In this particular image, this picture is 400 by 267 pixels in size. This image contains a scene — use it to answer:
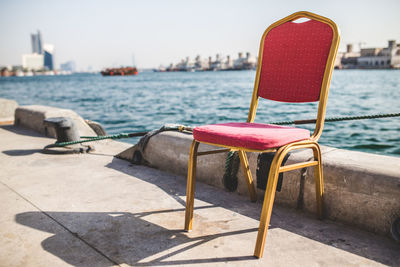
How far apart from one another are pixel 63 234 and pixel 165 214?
2.30 ft

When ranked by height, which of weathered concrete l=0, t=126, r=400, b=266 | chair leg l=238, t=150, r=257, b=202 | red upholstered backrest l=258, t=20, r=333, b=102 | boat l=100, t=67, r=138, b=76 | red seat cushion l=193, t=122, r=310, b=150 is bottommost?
weathered concrete l=0, t=126, r=400, b=266

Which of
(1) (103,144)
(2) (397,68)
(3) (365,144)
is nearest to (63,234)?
(1) (103,144)

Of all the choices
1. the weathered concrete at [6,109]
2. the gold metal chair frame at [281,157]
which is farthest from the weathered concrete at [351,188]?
the weathered concrete at [6,109]

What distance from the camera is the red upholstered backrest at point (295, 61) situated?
217 centimetres

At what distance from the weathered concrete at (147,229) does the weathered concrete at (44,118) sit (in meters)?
2.40

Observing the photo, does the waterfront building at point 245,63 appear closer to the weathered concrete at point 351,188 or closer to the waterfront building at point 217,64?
the waterfront building at point 217,64

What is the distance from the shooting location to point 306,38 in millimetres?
2246

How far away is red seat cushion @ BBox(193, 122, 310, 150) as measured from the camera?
1.70m

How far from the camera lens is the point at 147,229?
225 cm

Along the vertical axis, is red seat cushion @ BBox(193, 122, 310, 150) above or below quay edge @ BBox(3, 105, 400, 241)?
above

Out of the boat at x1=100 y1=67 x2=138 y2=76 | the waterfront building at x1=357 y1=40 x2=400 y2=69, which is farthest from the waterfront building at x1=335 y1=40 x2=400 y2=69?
the boat at x1=100 y1=67 x2=138 y2=76

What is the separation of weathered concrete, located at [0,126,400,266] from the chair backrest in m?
0.68

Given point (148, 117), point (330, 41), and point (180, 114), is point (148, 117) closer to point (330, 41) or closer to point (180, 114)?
point (180, 114)

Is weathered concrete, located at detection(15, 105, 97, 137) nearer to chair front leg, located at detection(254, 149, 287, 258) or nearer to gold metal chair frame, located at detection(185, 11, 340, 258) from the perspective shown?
gold metal chair frame, located at detection(185, 11, 340, 258)
